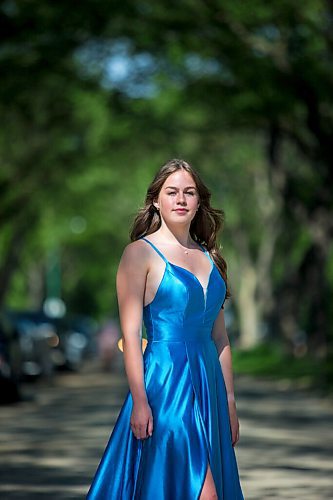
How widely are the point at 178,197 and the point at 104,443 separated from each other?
28.0ft

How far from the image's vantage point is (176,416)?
234 inches

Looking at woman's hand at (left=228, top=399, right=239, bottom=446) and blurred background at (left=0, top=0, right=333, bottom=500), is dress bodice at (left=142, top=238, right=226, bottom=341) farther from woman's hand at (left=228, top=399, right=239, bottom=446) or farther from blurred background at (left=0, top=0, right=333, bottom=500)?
blurred background at (left=0, top=0, right=333, bottom=500)

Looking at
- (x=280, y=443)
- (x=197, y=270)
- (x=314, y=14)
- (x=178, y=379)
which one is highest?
(x=314, y=14)

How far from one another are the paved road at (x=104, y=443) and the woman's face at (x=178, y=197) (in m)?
3.95

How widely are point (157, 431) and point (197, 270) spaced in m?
0.68

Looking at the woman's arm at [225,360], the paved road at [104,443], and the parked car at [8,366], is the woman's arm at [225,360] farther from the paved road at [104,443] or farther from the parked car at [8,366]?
the parked car at [8,366]

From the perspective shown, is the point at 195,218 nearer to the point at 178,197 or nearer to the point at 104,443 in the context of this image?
the point at 178,197

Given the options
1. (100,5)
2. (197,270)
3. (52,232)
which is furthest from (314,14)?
(52,232)

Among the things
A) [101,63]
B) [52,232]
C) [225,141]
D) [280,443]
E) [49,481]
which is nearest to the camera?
[49,481]

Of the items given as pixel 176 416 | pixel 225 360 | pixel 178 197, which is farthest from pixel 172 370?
pixel 178 197

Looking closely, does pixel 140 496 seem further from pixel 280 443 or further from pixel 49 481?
pixel 280 443

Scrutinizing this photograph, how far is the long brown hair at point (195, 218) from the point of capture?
619 cm

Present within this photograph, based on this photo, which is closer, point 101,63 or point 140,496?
point 140,496

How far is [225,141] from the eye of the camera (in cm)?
4400
